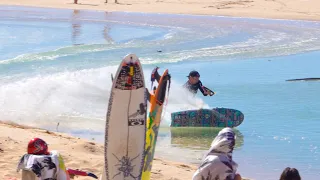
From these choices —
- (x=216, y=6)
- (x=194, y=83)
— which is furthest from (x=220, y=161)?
(x=216, y=6)

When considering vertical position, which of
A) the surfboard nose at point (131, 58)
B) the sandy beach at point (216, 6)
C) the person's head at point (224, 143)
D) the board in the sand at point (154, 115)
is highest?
the surfboard nose at point (131, 58)

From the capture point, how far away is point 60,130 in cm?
1283

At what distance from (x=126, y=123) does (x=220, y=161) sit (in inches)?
67.0

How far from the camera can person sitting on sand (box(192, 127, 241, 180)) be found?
565cm

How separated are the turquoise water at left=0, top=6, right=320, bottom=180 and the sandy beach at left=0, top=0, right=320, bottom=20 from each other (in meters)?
3.10

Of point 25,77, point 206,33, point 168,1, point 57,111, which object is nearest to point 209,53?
point 206,33

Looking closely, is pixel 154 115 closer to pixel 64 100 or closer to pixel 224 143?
pixel 224 143

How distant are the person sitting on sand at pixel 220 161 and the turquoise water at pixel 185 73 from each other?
477 centimetres

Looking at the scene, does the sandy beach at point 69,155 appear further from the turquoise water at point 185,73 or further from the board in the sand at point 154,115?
the turquoise water at point 185,73

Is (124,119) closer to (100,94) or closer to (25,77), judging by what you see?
(100,94)

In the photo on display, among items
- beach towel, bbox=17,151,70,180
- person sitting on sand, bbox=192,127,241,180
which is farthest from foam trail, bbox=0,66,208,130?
person sitting on sand, bbox=192,127,241,180

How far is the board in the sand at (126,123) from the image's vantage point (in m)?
7.04

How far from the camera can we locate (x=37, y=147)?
240 inches

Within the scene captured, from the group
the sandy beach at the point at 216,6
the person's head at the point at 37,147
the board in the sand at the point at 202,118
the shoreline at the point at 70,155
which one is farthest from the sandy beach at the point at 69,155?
the sandy beach at the point at 216,6
